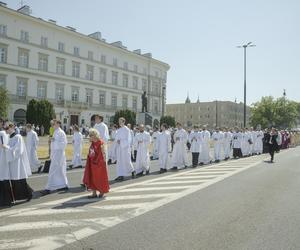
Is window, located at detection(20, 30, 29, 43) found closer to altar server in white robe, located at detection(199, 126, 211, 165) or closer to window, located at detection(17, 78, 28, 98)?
window, located at detection(17, 78, 28, 98)

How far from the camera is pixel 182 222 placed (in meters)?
7.07

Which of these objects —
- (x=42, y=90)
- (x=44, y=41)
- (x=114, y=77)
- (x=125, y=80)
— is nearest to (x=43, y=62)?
(x=44, y=41)

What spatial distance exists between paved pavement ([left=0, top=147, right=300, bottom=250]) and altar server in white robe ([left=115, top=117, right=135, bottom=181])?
1754 mm

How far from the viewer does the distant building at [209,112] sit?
122938mm

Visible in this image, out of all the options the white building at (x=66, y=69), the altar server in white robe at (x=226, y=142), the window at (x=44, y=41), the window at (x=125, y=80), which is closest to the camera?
the altar server in white robe at (x=226, y=142)

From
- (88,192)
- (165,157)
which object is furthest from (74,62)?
(88,192)

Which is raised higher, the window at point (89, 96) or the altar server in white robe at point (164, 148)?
the window at point (89, 96)

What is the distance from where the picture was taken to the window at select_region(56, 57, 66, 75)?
6333cm

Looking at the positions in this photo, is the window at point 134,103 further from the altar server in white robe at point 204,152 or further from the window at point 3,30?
the altar server in white robe at point 204,152

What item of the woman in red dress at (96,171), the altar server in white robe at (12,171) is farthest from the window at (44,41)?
the altar server in white robe at (12,171)

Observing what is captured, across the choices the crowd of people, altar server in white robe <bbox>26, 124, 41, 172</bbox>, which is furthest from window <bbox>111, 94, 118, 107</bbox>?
altar server in white robe <bbox>26, 124, 41, 172</bbox>

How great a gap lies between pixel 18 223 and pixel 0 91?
37.1 metres

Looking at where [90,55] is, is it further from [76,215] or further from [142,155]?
[76,215]

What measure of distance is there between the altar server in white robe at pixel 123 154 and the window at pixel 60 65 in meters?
52.3
